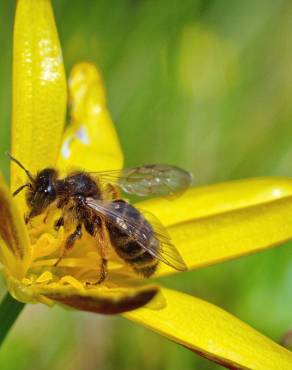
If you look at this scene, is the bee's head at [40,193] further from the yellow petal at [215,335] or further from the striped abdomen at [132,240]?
the yellow petal at [215,335]

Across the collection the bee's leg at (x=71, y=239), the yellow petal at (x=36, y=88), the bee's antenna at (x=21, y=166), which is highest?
the yellow petal at (x=36, y=88)

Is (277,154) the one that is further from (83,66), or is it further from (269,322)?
(83,66)

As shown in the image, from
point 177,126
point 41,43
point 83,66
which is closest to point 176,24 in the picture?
point 177,126

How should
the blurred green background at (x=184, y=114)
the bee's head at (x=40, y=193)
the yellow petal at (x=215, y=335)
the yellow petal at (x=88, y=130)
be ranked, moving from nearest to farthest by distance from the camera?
the yellow petal at (x=215, y=335), the bee's head at (x=40, y=193), the yellow petal at (x=88, y=130), the blurred green background at (x=184, y=114)

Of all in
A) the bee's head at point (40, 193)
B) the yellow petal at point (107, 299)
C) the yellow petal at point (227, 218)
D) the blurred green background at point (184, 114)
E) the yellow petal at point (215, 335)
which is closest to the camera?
the yellow petal at point (107, 299)

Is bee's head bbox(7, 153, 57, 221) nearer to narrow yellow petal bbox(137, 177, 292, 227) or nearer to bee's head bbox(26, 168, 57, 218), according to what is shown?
bee's head bbox(26, 168, 57, 218)

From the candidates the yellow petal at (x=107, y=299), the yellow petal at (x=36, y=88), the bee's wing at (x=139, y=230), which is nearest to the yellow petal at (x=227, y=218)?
the bee's wing at (x=139, y=230)

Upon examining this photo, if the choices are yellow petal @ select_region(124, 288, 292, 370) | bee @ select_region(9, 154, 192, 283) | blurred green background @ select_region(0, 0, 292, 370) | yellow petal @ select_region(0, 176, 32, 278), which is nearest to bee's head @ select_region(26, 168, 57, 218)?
bee @ select_region(9, 154, 192, 283)

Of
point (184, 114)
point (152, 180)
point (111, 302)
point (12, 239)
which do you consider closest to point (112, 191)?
point (152, 180)
